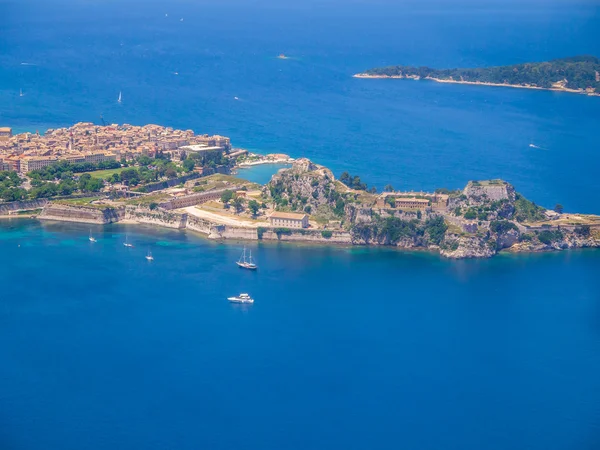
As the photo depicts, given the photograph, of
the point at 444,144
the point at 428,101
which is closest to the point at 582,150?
the point at 444,144

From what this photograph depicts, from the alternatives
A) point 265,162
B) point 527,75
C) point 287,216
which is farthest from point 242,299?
point 527,75

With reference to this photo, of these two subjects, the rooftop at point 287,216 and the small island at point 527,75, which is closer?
the rooftop at point 287,216

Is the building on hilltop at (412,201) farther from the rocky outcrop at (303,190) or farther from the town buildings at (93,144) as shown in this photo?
the town buildings at (93,144)

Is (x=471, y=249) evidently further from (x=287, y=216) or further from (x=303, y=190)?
(x=303, y=190)

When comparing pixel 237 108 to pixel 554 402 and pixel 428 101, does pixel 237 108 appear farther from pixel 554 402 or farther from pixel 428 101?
pixel 554 402

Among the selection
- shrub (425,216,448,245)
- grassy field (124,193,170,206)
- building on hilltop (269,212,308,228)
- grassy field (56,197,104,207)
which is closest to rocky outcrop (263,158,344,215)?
building on hilltop (269,212,308,228)

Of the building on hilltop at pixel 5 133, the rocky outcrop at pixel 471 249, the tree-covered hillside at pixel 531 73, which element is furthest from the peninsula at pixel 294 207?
the tree-covered hillside at pixel 531 73

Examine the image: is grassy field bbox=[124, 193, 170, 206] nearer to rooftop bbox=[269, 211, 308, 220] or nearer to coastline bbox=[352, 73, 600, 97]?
rooftop bbox=[269, 211, 308, 220]
